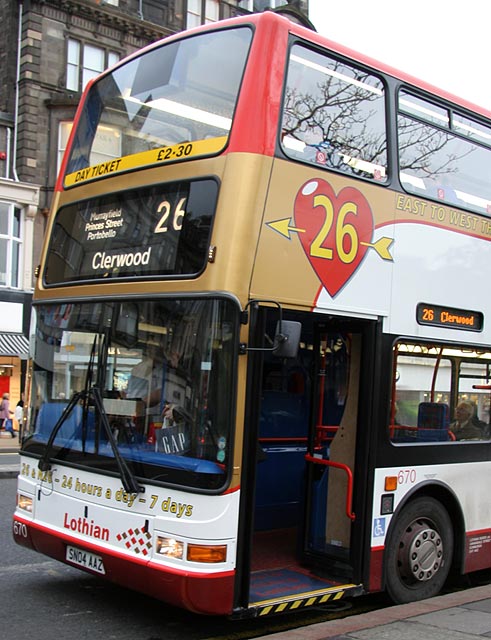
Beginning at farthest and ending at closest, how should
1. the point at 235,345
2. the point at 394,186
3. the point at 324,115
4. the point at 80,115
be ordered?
the point at 80,115
the point at 394,186
the point at 324,115
the point at 235,345

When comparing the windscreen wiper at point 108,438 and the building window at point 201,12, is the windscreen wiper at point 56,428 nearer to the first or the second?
the windscreen wiper at point 108,438

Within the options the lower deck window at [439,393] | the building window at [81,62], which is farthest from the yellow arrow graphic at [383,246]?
the building window at [81,62]

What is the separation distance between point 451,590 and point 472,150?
435 cm

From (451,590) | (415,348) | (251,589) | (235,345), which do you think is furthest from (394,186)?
(451,590)

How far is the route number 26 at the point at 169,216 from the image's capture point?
20.1 ft

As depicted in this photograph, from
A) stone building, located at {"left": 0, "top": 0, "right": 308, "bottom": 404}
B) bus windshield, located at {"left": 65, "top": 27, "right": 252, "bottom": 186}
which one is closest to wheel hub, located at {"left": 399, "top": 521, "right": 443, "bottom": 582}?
bus windshield, located at {"left": 65, "top": 27, "right": 252, "bottom": 186}

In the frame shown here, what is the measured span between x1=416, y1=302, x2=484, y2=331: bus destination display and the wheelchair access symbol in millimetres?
1752

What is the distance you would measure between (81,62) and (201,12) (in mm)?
5780

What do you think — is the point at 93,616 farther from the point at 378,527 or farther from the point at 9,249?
the point at 9,249

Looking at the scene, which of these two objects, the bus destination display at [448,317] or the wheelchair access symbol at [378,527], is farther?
the bus destination display at [448,317]

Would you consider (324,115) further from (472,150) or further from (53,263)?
(53,263)

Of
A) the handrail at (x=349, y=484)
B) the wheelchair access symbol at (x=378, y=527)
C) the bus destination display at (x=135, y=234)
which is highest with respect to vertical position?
the bus destination display at (x=135, y=234)

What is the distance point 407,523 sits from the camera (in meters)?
7.17

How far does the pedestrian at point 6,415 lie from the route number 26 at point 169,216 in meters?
21.7
